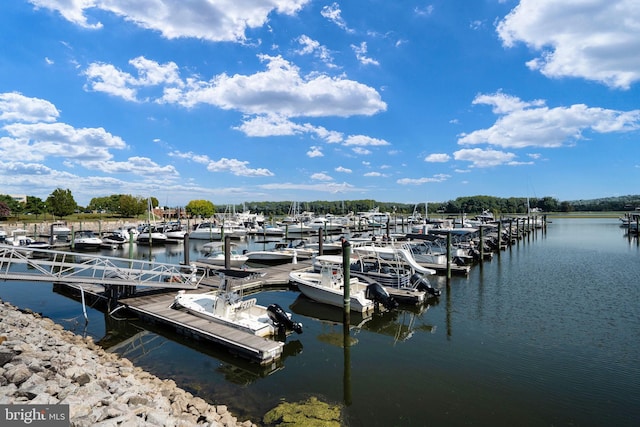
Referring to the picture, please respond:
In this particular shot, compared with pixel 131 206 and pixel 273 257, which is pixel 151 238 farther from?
pixel 131 206

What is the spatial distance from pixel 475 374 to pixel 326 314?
845cm

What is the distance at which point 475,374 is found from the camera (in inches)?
467

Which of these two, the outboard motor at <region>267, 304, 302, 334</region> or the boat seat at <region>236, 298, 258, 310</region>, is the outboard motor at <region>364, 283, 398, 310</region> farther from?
the boat seat at <region>236, 298, 258, 310</region>

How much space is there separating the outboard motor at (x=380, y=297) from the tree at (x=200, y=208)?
115 m

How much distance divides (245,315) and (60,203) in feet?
293

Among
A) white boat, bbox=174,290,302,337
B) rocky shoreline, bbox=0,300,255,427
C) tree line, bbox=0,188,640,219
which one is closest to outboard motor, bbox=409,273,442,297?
white boat, bbox=174,290,302,337

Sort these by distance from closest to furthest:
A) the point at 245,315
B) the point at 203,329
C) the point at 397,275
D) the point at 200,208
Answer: the point at 203,329 → the point at 245,315 → the point at 397,275 → the point at 200,208

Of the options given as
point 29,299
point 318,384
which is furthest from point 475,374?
point 29,299

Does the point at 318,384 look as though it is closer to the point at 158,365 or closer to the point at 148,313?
the point at 158,365

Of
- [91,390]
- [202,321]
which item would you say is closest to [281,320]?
[202,321]

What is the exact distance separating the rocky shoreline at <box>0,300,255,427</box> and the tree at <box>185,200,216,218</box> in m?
120

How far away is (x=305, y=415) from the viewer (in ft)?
31.1

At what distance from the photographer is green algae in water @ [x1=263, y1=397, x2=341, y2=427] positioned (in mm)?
9105

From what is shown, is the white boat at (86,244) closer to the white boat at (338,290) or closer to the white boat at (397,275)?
the white boat at (338,290)
